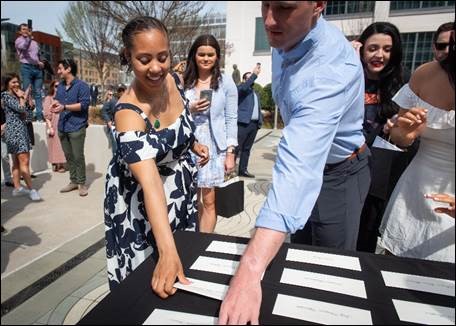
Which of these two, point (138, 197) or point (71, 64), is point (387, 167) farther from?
point (71, 64)

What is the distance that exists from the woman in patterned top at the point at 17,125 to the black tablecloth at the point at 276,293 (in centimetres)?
229

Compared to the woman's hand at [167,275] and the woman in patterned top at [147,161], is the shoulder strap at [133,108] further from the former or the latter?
the woman's hand at [167,275]

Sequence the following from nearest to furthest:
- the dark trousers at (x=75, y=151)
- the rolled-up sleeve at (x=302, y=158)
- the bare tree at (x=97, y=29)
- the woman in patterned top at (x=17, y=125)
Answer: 1. the rolled-up sleeve at (x=302, y=158)
2. the woman in patterned top at (x=17, y=125)
3. the dark trousers at (x=75, y=151)
4. the bare tree at (x=97, y=29)

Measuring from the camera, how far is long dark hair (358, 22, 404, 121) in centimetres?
111

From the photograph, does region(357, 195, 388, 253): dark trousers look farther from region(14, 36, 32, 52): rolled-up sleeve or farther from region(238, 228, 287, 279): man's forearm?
region(14, 36, 32, 52): rolled-up sleeve

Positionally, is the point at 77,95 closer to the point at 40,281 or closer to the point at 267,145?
the point at 40,281

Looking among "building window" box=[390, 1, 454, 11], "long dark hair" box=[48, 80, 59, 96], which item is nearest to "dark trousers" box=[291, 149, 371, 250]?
"long dark hair" box=[48, 80, 59, 96]

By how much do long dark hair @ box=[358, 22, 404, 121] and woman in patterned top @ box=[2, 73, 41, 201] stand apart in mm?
2340

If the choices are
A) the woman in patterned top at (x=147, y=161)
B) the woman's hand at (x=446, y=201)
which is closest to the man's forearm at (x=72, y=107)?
the woman in patterned top at (x=147, y=161)

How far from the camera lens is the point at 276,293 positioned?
2.62ft

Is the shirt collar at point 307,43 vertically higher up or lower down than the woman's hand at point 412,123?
higher up

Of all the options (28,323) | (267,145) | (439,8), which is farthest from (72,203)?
(439,8)

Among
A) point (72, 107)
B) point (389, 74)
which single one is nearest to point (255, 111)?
point (72, 107)

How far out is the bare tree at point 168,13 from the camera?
6.38m
